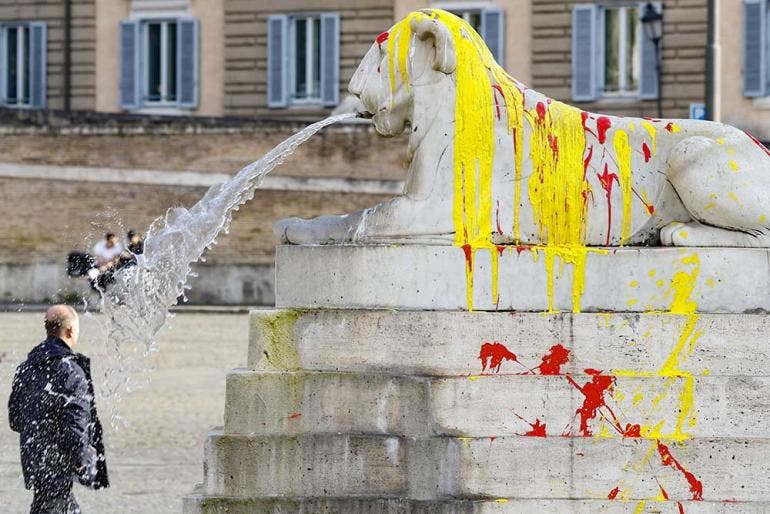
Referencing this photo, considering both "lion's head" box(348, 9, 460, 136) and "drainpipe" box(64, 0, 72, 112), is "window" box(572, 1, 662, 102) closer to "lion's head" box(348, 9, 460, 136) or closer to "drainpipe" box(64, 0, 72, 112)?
"drainpipe" box(64, 0, 72, 112)

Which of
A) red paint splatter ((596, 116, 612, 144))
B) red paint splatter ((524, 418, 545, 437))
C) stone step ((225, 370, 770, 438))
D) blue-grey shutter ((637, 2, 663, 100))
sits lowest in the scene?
red paint splatter ((524, 418, 545, 437))

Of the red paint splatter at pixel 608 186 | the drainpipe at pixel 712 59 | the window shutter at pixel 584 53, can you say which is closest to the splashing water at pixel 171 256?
the red paint splatter at pixel 608 186

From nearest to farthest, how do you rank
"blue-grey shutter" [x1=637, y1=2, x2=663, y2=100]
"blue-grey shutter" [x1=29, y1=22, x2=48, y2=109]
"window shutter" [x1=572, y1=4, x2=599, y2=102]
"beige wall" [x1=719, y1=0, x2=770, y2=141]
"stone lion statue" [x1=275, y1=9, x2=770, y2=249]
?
"stone lion statue" [x1=275, y1=9, x2=770, y2=249] → "beige wall" [x1=719, y1=0, x2=770, y2=141] → "blue-grey shutter" [x1=637, y1=2, x2=663, y2=100] → "window shutter" [x1=572, y1=4, x2=599, y2=102] → "blue-grey shutter" [x1=29, y1=22, x2=48, y2=109]

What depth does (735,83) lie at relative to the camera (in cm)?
3653

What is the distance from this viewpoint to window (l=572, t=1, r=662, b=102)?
37906 millimetres

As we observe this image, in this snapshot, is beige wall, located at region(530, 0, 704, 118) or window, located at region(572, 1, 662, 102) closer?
beige wall, located at region(530, 0, 704, 118)

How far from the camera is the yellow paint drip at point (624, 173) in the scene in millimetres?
8680

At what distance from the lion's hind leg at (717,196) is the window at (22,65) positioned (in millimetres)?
33465

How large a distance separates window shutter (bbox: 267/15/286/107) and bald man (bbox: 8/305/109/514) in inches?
1212

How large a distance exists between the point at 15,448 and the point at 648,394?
253 inches

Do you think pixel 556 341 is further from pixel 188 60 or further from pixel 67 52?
pixel 67 52

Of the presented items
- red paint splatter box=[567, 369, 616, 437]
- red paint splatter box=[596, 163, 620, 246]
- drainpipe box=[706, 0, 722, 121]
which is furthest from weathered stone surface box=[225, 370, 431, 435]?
drainpipe box=[706, 0, 722, 121]

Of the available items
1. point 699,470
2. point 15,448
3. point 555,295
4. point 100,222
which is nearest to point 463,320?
point 555,295

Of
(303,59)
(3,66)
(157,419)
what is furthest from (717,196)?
(3,66)
